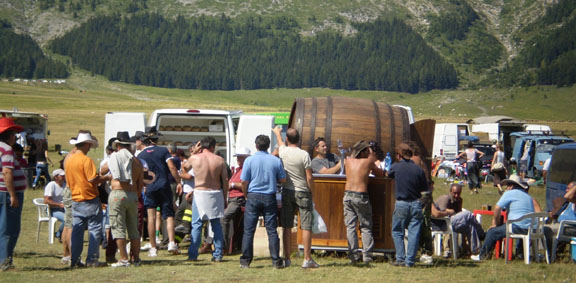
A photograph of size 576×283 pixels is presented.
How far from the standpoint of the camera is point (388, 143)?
12156 mm

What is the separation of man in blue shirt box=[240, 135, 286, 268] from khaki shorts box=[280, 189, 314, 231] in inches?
5.2

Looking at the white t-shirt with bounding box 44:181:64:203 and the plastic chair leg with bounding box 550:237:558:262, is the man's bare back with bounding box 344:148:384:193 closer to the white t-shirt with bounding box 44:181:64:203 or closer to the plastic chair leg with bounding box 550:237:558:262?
the plastic chair leg with bounding box 550:237:558:262

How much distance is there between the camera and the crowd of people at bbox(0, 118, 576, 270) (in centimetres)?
862

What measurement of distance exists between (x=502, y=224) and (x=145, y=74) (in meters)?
173

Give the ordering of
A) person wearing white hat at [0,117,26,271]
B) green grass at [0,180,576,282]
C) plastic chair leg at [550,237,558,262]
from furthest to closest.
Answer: plastic chair leg at [550,237,558,262]
person wearing white hat at [0,117,26,271]
green grass at [0,180,576,282]

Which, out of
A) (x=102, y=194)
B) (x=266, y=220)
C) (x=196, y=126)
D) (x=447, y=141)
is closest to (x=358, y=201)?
(x=266, y=220)

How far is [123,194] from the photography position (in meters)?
8.64

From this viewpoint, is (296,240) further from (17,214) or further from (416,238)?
(17,214)

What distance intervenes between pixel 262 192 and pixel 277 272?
0.95m

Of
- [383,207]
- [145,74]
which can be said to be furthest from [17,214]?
[145,74]

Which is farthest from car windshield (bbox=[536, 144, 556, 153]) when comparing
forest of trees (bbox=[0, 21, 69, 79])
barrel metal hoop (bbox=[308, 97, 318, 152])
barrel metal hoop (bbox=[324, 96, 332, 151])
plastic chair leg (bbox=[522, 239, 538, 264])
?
forest of trees (bbox=[0, 21, 69, 79])

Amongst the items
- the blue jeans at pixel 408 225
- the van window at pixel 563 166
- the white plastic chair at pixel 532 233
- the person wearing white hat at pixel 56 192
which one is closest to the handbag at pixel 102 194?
the person wearing white hat at pixel 56 192

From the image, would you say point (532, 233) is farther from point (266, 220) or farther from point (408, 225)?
point (266, 220)

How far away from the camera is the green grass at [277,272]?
8.16 meters
